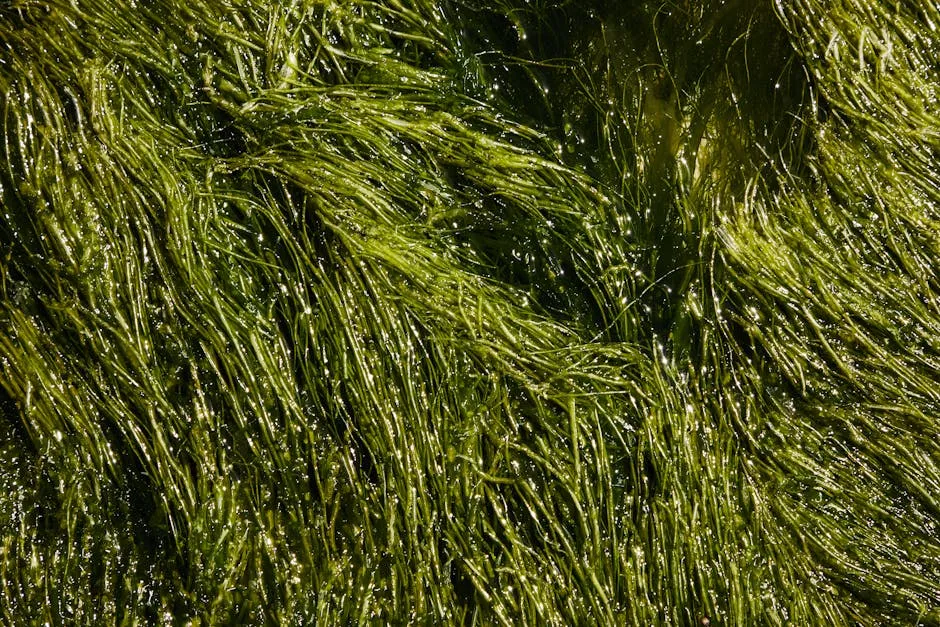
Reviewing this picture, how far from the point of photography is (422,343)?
159 centimetres

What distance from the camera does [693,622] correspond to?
1562 mm

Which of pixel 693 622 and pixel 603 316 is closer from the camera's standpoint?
pixel 693 622

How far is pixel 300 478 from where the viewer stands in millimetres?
1575

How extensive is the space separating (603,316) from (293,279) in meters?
0.70

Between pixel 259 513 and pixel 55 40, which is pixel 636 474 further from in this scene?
pixel 55 40

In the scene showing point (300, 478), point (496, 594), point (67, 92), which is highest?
point (67, 92)

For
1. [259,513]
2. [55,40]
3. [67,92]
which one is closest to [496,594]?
[259,513]

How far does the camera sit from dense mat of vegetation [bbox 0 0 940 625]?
1539 millimetres

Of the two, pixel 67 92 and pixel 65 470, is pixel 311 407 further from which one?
pixel 67 92

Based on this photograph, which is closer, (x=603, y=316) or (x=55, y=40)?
(x=55, y=40)

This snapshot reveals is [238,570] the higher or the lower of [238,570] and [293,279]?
the lower

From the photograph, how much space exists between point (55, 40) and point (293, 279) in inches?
27.9

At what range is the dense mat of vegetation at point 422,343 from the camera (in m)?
1.54

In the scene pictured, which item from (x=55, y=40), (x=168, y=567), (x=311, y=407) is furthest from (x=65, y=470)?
(x=55, y=40)
